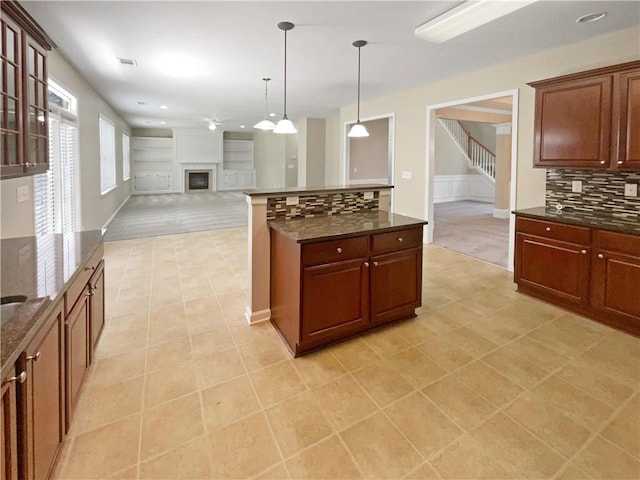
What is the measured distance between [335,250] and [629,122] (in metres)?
2.71

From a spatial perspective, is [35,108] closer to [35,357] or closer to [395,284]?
[35,357]

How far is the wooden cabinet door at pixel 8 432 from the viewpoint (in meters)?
1.03

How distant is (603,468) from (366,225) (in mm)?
1906

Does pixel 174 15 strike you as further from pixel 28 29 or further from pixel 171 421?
pixel 171 421

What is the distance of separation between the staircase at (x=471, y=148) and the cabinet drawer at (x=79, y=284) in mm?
11293

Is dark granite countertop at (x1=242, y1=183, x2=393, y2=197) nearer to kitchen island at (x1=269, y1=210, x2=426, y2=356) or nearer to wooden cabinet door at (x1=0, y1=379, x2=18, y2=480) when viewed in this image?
kitchen island at (x1=269, y1=210, x2=426, y2=356)

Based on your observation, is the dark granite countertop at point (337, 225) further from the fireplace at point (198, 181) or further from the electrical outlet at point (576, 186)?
the fireplace at point (198, 181)

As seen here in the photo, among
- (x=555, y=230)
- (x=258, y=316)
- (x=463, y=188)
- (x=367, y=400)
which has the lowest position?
(x=367, y=400)

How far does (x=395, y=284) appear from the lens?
2957mm

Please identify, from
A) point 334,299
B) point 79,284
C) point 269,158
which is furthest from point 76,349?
point 269,158

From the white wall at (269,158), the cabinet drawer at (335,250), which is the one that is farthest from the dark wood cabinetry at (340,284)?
the white wall at (269,158)

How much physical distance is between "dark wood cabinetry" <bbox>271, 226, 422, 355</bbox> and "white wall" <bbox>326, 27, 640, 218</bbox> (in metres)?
2.27

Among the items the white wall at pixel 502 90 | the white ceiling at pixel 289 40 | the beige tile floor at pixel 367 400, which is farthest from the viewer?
the white wall at pixel 502 90

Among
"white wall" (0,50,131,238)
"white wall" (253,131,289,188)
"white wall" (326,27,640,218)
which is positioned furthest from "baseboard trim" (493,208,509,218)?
"white wall" (0,50,131,238)
